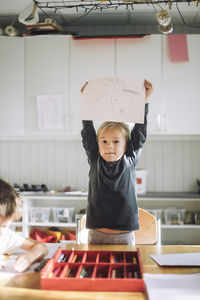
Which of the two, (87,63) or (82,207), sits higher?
(87,63)

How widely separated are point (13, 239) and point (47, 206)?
2076 millimetres

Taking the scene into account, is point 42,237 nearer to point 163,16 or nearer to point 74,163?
point 74,163

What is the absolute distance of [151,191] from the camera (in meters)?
3.30

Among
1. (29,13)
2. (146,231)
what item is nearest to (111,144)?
(146,231)

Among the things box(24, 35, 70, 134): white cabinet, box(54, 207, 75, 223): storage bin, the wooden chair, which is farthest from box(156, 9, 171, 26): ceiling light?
box(54, 207, 75, 223): storage bin

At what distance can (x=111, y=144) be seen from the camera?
156 cm

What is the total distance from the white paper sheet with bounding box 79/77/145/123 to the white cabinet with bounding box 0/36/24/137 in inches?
73.4

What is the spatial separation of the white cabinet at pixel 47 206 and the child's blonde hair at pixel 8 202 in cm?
183

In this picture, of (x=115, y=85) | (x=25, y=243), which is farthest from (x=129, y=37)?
(x=25, y=243)

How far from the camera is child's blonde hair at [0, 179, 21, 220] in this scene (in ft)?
3.70

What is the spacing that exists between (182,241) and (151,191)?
0.56 metres

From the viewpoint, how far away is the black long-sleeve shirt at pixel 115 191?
59.2 inches

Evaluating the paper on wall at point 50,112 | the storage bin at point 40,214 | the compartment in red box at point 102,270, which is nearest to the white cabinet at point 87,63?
the paper on wall at point 50,112

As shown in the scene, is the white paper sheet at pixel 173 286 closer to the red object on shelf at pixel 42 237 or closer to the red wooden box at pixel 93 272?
the red wooden box at pixel 93 272
